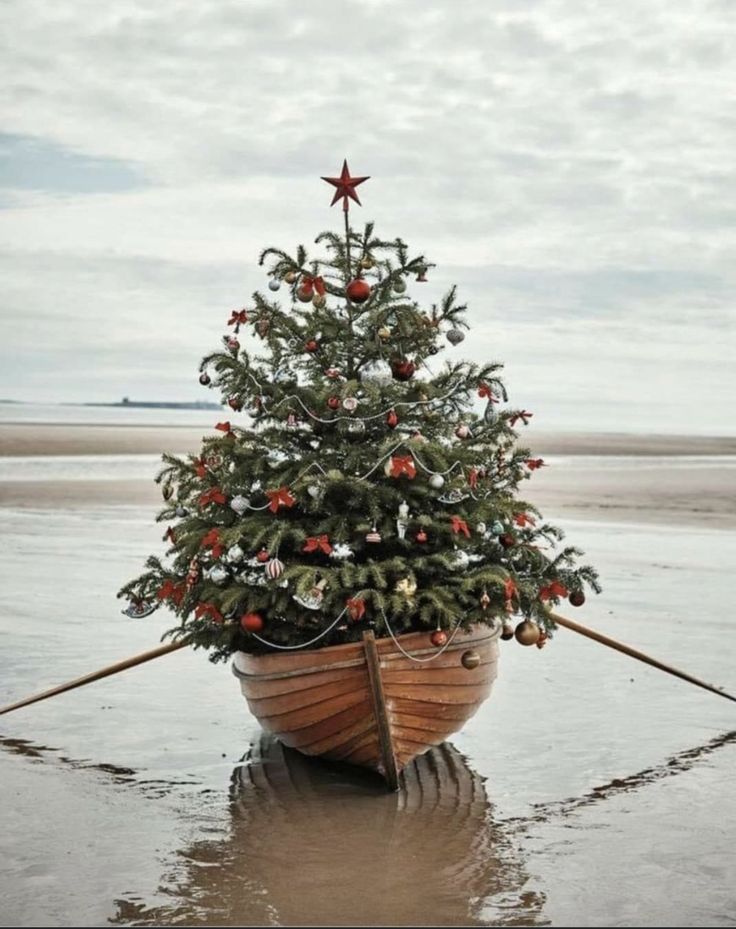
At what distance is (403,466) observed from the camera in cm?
691

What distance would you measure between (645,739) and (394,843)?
257 cm

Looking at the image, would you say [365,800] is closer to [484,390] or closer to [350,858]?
[350,858]

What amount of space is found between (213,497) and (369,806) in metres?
1.97

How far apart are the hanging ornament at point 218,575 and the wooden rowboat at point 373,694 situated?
0.47 metres

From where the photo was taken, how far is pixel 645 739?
808cm

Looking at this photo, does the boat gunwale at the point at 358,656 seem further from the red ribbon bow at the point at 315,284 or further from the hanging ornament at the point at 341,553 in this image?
the red ribbon bow at the point at 315,284

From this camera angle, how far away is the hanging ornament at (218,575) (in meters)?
7.18

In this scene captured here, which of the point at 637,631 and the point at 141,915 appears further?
the point at 637,631

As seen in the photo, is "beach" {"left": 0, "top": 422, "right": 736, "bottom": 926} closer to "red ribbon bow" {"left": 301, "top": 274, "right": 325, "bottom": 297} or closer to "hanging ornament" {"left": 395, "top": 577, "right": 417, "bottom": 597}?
"hanging ornament" {"left": 395, "top": 577, "right": 417, "bottom": 597}

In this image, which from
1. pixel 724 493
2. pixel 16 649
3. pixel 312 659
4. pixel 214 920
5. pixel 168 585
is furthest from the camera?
pixel 724 493

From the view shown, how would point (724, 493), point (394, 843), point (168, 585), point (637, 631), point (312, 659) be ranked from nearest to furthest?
point (394, 843) → point (312, 659) → point (168, 585) → point (637, 631) → point (724, 493)


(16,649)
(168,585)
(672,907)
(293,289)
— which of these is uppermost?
(293,289)

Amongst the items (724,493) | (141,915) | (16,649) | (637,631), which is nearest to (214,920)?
(141,915)

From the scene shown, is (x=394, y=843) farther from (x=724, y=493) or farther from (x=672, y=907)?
(x=724, y=493)
